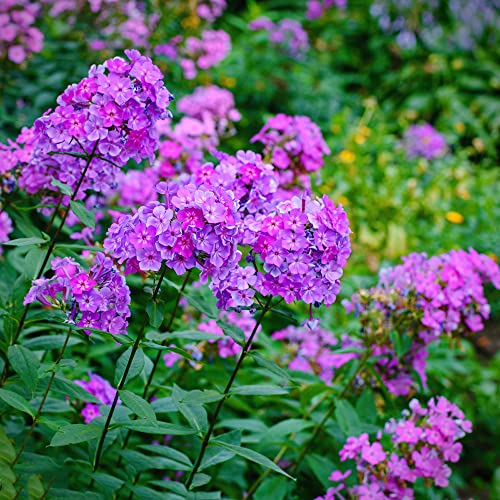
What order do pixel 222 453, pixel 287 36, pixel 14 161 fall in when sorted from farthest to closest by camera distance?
pixel 287 36 < pixel 14 161 < pixel 222 453

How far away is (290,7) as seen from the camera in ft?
27.9

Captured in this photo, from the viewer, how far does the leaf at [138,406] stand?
1.44 metres

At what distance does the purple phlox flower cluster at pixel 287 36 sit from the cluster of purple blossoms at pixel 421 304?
13.0 ft

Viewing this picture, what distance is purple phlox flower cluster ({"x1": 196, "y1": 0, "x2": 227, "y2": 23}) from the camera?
4.51 meters

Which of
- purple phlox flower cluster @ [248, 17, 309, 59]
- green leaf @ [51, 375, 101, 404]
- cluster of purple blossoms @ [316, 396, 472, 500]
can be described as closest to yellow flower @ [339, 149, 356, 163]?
purple phlox flower cluster @ [248, 17, 309, 59]

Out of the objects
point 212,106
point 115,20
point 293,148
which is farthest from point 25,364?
point 115,20

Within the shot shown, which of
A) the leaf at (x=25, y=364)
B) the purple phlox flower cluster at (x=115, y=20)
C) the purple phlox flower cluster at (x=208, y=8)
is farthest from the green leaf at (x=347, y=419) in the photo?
the purple phlox flower cluster at (x=208, y=8)

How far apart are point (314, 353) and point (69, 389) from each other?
117cm

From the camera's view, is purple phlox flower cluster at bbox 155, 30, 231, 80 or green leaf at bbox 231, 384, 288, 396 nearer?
green leaf at bbox 231, 384, 288, 396

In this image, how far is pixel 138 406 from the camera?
1.46 metres

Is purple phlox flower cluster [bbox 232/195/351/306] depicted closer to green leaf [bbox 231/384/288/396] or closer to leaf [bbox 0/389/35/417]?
green leaf [bbox 231/384/288/396]

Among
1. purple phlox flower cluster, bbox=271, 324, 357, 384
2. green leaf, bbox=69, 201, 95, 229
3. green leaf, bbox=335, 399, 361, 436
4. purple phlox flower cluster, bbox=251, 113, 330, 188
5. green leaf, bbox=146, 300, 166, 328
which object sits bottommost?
purple phlox flower cluster, bbox=271, 324, 357, 384

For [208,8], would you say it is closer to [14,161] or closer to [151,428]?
[14,161]

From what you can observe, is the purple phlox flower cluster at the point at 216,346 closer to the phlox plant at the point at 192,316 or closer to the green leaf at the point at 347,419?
the phlox plant at the point at 192,316
